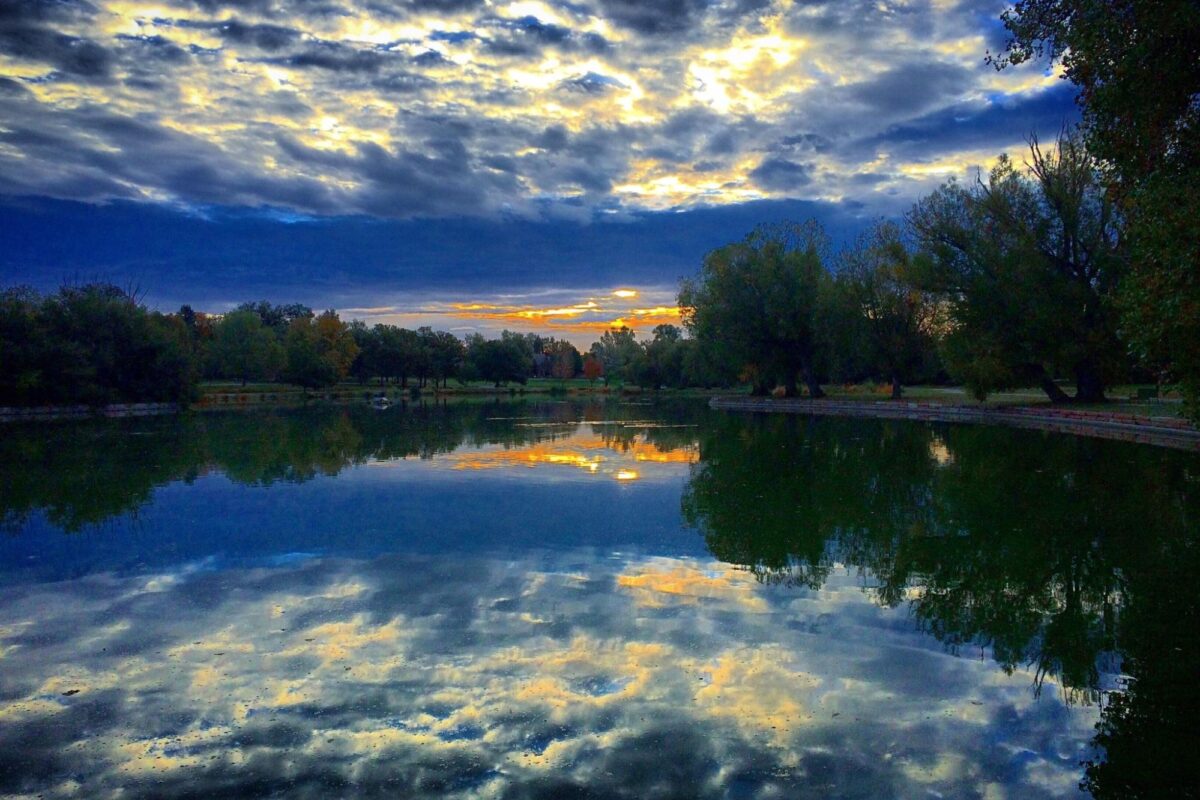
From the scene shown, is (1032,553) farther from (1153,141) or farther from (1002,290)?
(1002,290)

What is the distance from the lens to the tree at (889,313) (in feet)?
192

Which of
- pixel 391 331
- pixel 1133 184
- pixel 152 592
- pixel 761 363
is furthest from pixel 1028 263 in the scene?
pixel 391 331

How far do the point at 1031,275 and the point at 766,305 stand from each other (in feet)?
75.5

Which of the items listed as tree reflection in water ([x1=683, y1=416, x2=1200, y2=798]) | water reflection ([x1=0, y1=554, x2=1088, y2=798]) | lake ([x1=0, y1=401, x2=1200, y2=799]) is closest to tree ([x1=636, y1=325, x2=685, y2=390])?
tree reflection in water ([x1=683, y1=416, x2=1200, y2=798])

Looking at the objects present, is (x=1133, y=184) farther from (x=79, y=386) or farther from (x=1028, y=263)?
(x=79, y=386)

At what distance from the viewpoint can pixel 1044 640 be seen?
26.0 feet

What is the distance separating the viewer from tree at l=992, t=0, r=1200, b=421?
1070 centimetres

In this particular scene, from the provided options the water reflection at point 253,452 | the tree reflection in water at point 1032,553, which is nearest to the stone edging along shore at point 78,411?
the water reflection at point 253,452

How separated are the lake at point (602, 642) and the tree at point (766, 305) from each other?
148 feet

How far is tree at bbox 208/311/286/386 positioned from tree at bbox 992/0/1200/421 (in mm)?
94301

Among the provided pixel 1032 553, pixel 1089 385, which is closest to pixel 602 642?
pixel 1032 553

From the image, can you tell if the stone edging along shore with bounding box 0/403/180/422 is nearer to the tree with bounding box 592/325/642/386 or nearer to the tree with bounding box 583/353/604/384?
the tree with bounding box 592/325/642/386

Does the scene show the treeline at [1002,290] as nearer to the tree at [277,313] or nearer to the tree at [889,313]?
the tree at [889,313]

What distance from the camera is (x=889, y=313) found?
58969 mm
